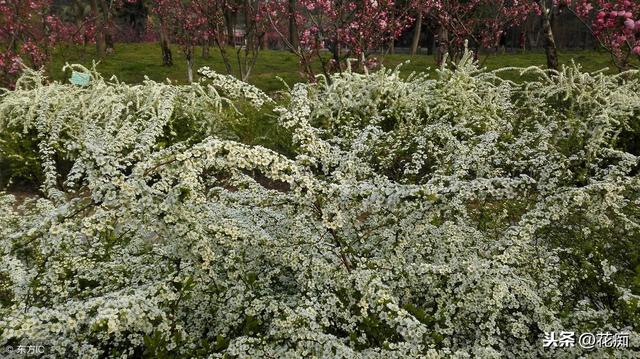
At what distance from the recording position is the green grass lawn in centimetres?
1467

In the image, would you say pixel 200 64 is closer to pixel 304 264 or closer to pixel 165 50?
pixel 165 50

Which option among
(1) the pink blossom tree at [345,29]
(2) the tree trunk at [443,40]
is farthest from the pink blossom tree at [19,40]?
(2) the tree trunk at [443,40]

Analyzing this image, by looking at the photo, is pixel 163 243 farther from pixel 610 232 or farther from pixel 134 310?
pixel 610 232

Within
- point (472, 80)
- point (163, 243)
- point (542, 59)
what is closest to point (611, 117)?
point (472, 80)
